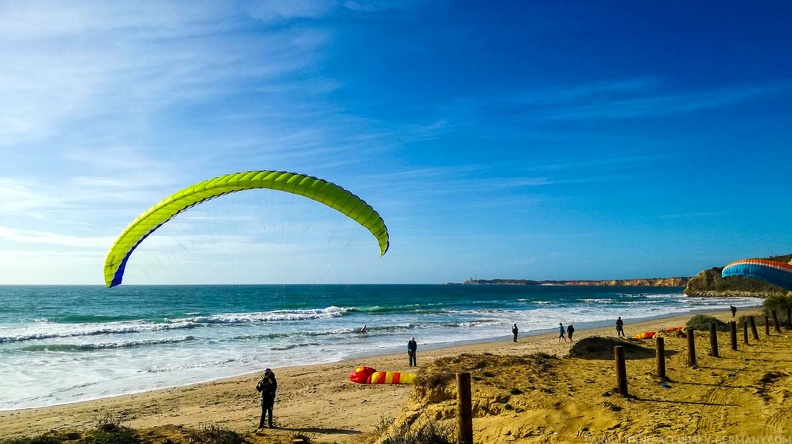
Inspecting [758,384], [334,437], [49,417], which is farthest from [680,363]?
[49,417]

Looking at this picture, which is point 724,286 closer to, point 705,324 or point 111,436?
point 705,324

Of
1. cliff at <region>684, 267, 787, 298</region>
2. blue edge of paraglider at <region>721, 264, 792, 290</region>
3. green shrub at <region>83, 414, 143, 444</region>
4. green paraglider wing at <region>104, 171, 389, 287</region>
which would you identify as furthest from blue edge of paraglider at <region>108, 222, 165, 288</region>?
cliff at <region>684, 267, 787, 298</region>

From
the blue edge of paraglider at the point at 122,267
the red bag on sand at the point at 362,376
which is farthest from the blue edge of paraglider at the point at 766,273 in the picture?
the blue edge of paraglider at the point at 122,267

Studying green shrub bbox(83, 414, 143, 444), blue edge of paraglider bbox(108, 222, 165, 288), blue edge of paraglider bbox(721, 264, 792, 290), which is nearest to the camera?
green shrub bbox(83, 414, 143, 444)

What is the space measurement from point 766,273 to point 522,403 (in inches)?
909

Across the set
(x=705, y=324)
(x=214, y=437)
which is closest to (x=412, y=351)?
(x=214, y=437)

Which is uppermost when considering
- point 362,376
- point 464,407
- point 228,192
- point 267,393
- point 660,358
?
point 228,192

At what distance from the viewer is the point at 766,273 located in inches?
926

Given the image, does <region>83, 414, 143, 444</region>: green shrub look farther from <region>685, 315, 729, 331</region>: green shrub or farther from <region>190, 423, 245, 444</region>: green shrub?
<region>685, 315, 729, 331</region>: green shrub

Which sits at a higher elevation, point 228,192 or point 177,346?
point 228,192

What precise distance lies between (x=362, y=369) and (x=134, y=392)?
670cm

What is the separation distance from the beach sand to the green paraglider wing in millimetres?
3786

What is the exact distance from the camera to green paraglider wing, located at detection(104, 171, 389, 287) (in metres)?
11.1

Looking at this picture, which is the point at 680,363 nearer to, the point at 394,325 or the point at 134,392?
the point at 134,392
